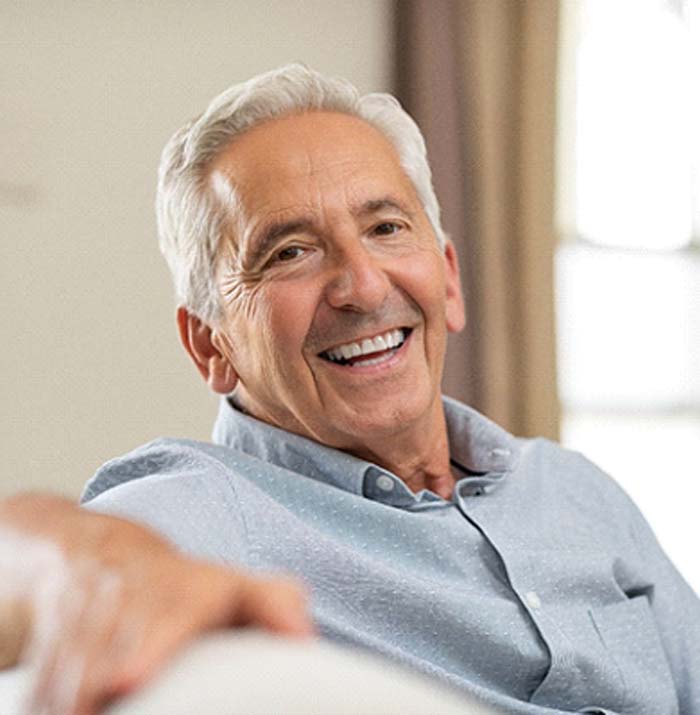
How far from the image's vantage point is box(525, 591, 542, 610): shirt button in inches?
65.6

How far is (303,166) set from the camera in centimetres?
173

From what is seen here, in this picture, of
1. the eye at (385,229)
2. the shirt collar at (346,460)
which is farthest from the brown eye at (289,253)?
the shirt collar at (346,460)

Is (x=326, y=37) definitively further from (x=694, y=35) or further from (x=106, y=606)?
(x=106, y=606)

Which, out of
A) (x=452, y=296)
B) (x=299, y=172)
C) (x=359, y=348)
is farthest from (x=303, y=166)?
(x=452, y=296)

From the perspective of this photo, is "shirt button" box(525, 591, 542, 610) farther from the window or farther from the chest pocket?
the window

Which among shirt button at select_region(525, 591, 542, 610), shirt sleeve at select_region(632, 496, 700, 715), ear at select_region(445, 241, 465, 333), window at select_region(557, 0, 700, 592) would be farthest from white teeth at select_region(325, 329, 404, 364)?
window at select_region(557, 0, 700, 592)

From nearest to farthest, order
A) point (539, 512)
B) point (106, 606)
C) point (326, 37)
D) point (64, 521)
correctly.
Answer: point (106, 606) → point (64, 521) → point (539, 512) → point (326, 37)

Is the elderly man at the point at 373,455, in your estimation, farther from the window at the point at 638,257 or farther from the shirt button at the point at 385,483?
the window at the point at 638,257

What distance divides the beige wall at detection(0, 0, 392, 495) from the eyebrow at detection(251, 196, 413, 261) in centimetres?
128

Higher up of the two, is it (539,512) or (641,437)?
(539,512)

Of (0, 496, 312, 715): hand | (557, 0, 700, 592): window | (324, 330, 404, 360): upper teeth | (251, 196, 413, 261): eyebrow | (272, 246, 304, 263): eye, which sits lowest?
(557, 0, 700, 592): window

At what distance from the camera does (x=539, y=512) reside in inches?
72.5

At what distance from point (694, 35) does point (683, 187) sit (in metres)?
0.49

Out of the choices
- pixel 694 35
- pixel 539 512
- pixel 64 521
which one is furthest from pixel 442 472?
pixel 694 35
